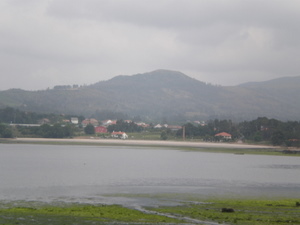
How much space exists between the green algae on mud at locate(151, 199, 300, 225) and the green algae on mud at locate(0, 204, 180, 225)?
9.89ft

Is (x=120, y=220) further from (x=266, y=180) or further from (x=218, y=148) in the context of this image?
(x=218, y=148)

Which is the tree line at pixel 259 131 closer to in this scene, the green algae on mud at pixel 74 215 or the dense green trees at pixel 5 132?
the dense green trees at pixel 5 132

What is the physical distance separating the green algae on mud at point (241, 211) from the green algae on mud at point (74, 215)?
302 centimetres

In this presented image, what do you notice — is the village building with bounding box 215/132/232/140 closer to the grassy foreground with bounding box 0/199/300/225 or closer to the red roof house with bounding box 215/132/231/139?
the red roof house with bounding box 215/132/231/139

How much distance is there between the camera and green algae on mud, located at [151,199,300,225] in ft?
115

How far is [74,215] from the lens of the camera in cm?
3525

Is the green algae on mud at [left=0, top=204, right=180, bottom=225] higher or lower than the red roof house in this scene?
lower

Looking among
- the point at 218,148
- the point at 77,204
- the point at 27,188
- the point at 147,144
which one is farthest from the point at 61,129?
the point at 77,204

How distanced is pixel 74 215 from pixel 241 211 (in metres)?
13.1

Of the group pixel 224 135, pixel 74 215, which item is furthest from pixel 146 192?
pixel 224 135

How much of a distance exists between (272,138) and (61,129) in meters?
71.0

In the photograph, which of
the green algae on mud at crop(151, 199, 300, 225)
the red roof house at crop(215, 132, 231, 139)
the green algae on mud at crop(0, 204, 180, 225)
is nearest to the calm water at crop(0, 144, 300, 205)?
the green algae on mud at crop(0, 204, 180, 225)

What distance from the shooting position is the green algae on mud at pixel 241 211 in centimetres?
3495

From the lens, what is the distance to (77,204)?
41062mm
